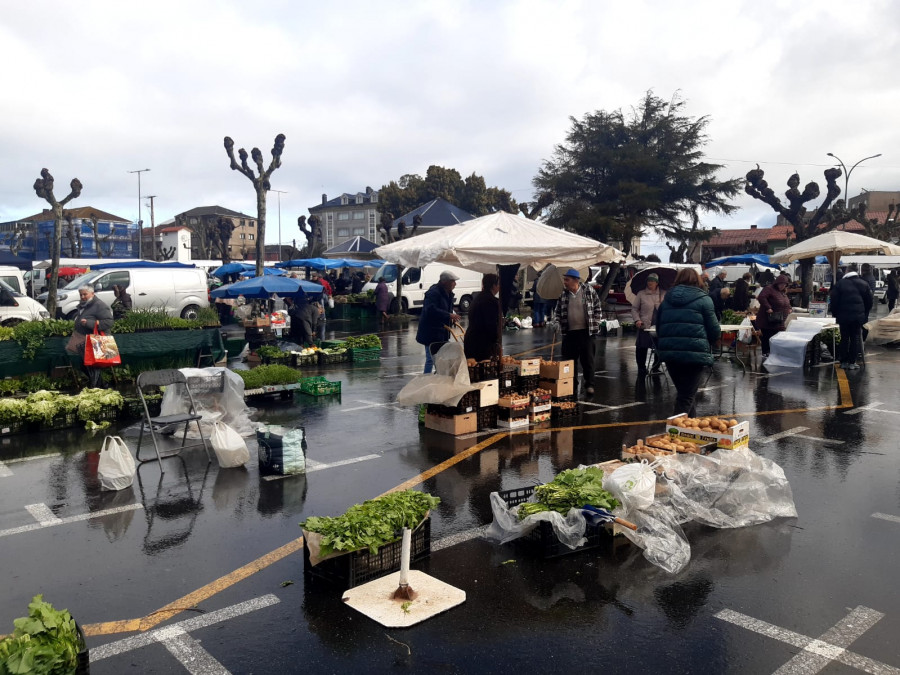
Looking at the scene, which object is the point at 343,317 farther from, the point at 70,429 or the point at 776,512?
the point at 776,512

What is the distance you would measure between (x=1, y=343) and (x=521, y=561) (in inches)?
371

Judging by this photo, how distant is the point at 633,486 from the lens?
18.0 feet

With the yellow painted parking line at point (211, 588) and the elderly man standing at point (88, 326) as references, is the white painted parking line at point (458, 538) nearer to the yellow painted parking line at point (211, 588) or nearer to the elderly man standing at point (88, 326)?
the yellow painted parking line at point (211, 588)

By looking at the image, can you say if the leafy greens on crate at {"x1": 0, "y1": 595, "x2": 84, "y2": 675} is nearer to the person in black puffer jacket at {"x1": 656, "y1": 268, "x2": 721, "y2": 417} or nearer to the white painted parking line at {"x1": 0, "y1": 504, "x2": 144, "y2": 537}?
the white painted parking line at {"x1": 0, "y1": 504, "x2": 144, "y2": 537}

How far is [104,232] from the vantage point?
86125mm

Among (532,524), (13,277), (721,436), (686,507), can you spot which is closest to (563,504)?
(532,524)

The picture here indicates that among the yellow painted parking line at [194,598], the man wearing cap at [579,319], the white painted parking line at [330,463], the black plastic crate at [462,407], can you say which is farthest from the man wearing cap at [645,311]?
the yellow painted parking line at [194,598]

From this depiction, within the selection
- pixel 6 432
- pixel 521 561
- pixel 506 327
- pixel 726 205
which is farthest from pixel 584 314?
pixel 726 205

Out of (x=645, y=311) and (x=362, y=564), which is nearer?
(x=362, y=564)

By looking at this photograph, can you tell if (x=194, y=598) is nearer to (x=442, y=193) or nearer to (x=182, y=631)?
(x=182, y=631)

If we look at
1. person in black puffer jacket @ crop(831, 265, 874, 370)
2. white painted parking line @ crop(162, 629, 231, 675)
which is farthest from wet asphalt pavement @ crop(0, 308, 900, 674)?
person in black puffer jacket @ crop(831, 265, 874, 370)

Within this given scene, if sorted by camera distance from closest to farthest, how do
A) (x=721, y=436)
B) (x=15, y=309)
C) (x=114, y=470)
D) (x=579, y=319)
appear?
(x=721, y=436)
(x=114, y=470)
(x=579, y=319)
(x=15, y=309)

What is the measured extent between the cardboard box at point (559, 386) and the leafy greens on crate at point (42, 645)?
7.32m

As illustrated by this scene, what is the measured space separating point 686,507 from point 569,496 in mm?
1213
